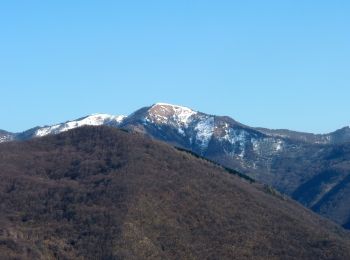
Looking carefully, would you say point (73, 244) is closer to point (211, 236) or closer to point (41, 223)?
point (41, 223)

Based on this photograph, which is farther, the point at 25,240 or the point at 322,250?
the point at 322,250

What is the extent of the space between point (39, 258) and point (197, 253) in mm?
34651

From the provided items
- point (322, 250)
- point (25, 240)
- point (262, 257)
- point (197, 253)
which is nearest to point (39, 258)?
point (25, 240)

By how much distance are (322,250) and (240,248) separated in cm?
2039

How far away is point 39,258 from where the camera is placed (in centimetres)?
17938

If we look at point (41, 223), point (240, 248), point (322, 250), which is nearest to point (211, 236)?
point (240, 248)

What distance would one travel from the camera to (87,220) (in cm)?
19850

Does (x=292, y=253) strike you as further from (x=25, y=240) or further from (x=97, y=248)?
(x=25, y=240)

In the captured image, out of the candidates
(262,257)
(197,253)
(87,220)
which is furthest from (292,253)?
(87,220)

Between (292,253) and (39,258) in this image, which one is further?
(292,253)

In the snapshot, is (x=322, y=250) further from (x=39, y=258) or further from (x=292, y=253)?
(x=39, y=258)

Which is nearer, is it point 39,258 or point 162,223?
point 39,258

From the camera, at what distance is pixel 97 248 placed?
186750 millimetres

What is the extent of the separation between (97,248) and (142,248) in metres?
9.77
